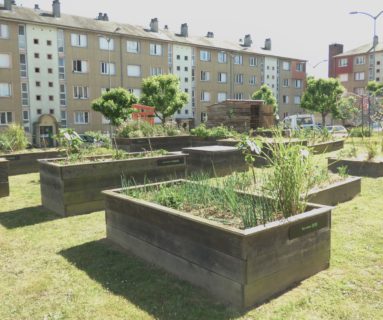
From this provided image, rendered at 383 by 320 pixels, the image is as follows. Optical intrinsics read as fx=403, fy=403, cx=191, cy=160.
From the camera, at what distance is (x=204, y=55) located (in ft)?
190

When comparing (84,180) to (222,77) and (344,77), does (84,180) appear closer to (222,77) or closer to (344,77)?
(222,77)

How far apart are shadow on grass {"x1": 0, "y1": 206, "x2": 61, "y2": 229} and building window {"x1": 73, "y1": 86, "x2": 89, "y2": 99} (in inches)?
1536

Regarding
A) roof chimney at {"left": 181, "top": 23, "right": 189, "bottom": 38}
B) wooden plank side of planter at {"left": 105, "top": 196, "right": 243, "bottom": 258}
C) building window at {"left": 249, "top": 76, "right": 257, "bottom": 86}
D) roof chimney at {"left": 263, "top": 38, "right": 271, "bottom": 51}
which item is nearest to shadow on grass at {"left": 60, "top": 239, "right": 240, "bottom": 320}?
wooden plank side of planter at {"left": 105, "top": 196, "right": 243, "bottom": 258}

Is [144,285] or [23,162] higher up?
[23,162]

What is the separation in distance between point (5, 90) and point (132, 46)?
52.7 feet

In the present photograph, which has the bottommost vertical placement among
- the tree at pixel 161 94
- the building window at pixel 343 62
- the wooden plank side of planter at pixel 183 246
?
the wooden plank side of planter at pixel 183 246

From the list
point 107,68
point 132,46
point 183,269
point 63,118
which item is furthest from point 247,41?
point 183,269

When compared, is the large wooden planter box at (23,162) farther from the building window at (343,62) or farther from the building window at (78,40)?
the building window at (343,62)

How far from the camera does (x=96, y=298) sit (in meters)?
4.70

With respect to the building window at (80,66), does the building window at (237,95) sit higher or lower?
lower

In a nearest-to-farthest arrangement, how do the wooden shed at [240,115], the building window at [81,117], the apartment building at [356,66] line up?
the wooden shed at [240,115], the building window at [81,117], the apartment building at [356,66]

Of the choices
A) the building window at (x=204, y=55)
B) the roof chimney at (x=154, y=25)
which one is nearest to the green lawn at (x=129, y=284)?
the roof chimney at (x=154, y=25)

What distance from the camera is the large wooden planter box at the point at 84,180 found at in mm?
8344

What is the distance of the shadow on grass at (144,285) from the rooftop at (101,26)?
41069mm
